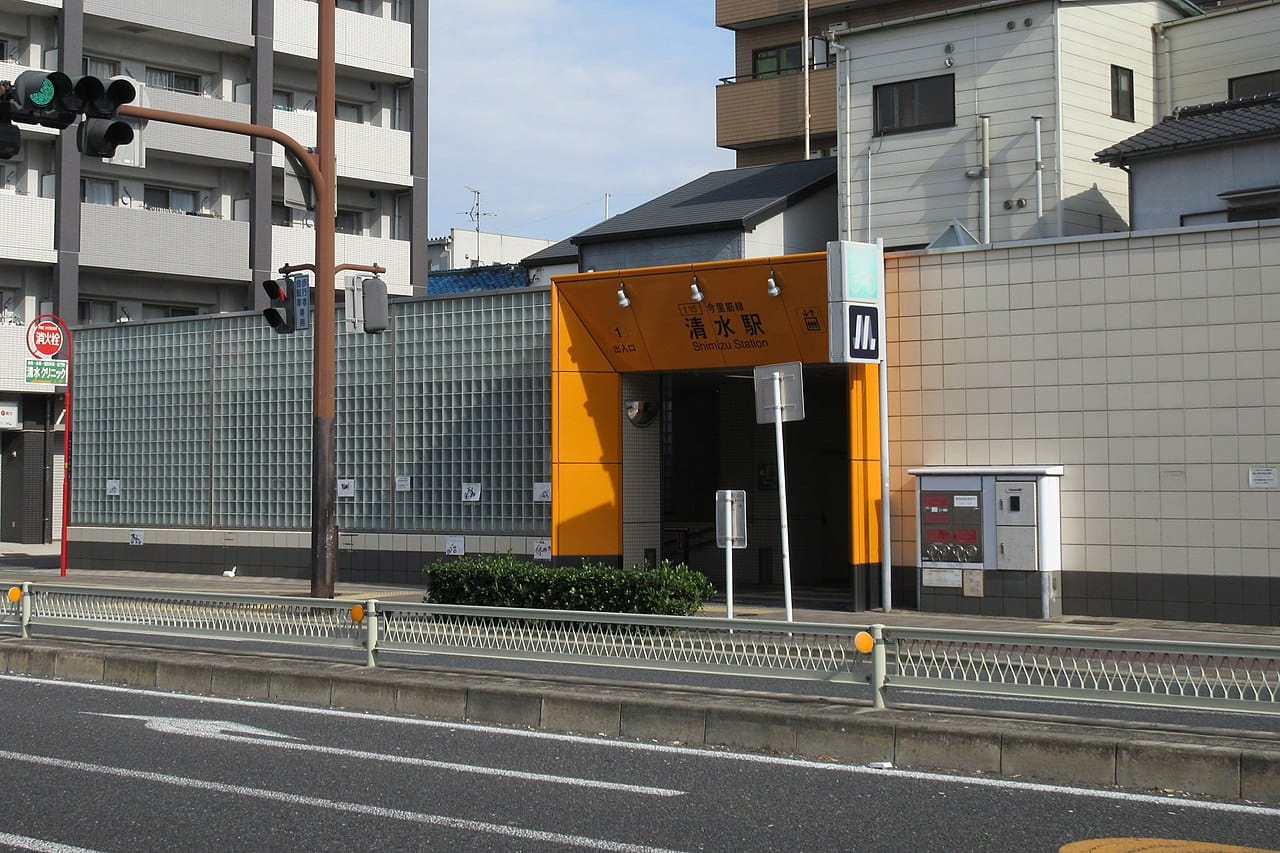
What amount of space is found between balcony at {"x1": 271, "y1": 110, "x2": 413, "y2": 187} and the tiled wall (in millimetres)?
27233

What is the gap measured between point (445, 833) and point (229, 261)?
3657cm

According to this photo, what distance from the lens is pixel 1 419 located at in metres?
38.1

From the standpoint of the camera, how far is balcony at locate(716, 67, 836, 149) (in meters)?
40.4

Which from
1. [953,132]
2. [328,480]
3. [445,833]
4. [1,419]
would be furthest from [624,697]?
[1,419]

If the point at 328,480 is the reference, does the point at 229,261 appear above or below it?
above

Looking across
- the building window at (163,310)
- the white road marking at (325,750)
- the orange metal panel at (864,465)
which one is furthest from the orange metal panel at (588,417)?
the building window at (163,310)

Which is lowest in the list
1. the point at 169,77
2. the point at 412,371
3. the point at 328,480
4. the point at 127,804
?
the point at 127,804

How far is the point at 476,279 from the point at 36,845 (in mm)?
38595

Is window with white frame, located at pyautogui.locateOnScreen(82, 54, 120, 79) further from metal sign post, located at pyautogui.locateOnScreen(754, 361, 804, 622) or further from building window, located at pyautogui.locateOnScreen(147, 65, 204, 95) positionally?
metal sign post, located at pyautogui.locateOnScreen(754, 361, 804, 622)

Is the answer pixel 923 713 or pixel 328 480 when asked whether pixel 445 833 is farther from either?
pixel 328 480

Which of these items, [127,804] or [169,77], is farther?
[169,77]

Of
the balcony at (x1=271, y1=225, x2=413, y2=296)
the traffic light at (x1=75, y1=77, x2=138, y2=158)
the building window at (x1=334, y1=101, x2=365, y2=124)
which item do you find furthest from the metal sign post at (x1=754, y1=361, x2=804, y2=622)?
the building window at (x1=334, y1=101, x2=365, y2=124)

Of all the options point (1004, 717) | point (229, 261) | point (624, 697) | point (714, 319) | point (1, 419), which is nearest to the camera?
point (1004, 717)

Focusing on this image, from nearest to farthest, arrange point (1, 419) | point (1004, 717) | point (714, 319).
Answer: point (1004, 717), point (714, 319), point (1, 419)
